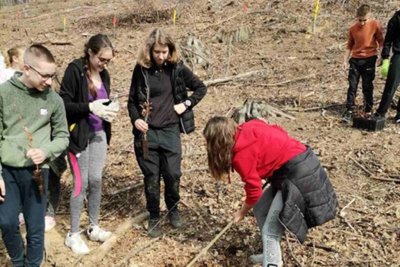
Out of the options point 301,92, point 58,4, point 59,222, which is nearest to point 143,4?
point 58,4

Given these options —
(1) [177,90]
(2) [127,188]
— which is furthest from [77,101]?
(2) [127,188]

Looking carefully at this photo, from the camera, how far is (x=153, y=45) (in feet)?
12.8

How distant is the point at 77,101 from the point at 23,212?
105 centimetres

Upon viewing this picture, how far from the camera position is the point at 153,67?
161 inches

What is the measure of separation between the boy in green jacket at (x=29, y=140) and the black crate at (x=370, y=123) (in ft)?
16.0

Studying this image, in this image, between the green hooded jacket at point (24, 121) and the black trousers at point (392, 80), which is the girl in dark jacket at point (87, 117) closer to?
the green hooded jacket at point (24, 121)

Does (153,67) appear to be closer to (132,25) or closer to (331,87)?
(331,87)

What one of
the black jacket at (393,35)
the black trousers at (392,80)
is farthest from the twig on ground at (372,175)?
the black jacket at (393,35)

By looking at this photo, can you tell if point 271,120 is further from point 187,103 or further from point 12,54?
point 12,54

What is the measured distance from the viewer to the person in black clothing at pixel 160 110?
409cm

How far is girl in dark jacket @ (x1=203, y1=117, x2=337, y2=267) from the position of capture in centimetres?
329

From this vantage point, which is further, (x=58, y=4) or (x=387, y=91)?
(x=58, y=4)

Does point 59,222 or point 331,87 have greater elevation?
point 331,87

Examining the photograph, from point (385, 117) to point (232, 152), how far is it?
A: 186 inches
